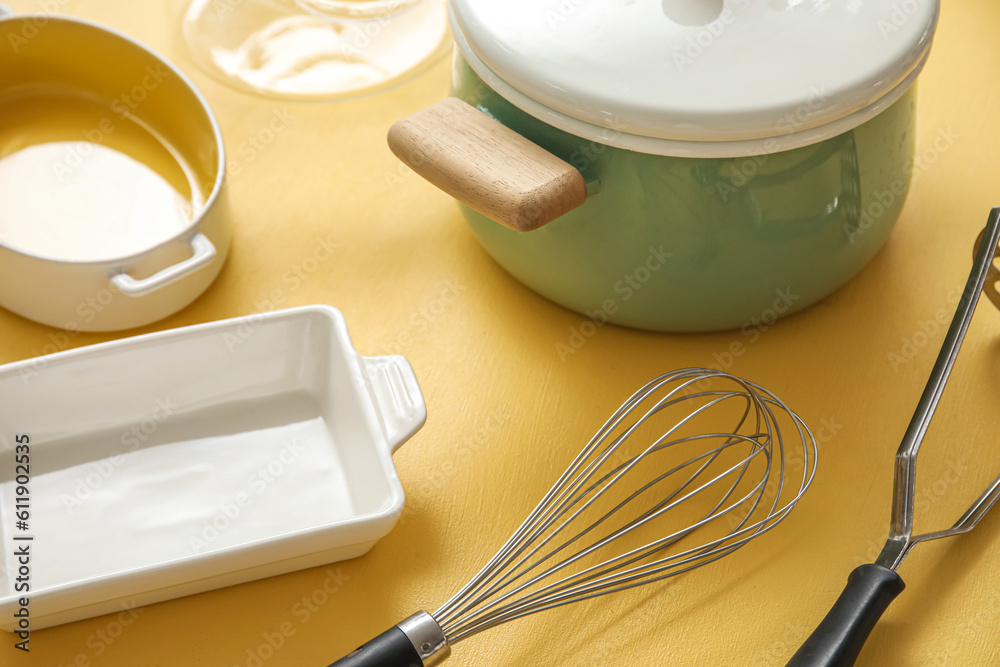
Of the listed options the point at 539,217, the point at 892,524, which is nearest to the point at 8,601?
the point at 539,217

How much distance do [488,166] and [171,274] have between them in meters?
0.18

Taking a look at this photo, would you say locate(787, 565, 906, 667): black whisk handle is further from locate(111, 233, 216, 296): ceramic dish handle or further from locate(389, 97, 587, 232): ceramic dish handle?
locate(111, 233, 216, 296): ceramic dish handle

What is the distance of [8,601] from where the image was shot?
1.15 ft

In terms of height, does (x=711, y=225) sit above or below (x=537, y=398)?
above

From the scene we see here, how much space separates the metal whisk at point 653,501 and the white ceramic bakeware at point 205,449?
65mm

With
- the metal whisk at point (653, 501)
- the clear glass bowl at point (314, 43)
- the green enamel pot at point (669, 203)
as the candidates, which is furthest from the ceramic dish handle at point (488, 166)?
the clear glass bowl at point (314, 43)

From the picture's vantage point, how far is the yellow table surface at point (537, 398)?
0.41 m

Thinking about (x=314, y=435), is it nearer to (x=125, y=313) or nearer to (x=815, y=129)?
(x=125, y=313)

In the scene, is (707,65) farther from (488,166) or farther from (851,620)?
(851,620)

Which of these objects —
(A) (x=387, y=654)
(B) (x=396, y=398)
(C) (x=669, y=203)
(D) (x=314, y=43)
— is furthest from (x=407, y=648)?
(D) (x=314, y=43)

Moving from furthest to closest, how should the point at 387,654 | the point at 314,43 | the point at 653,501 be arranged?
the point at 314,43 < the point at 653,501 < the point at 387,654

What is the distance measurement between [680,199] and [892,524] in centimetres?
17

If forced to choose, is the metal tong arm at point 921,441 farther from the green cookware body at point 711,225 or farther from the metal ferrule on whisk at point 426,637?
the metal ferrule on whisk at point 426,637

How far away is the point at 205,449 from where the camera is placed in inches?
18.2
